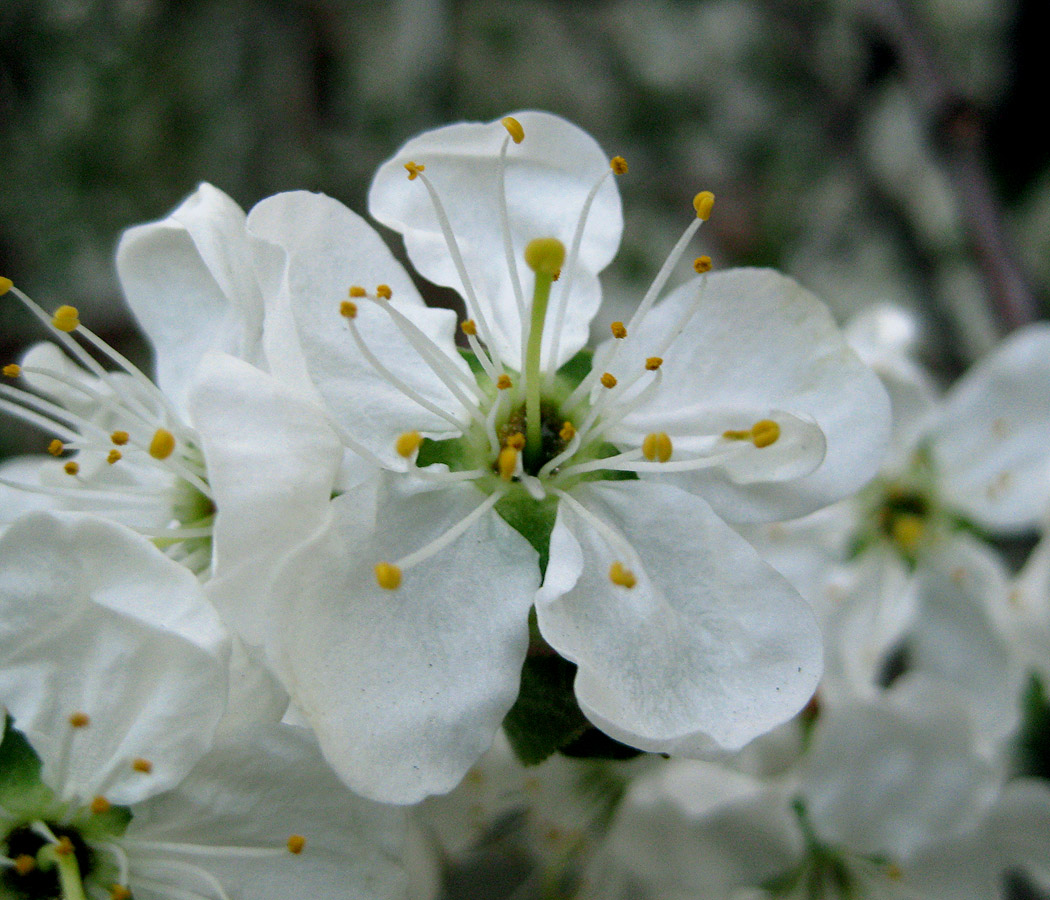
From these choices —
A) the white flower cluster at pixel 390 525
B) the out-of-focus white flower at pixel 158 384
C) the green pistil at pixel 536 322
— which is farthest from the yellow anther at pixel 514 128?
the out-of-focus white flower at pixel 158 384

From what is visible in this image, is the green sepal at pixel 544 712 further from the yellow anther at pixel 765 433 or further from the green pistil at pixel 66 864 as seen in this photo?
the green pistil at pixel 66 864

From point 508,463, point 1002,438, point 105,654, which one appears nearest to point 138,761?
point 105,654

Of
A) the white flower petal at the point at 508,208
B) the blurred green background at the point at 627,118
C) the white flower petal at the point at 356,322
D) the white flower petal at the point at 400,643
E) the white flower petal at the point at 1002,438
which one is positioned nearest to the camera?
the white flower petal at the point at 400,643

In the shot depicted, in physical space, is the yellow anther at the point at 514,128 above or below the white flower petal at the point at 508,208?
above

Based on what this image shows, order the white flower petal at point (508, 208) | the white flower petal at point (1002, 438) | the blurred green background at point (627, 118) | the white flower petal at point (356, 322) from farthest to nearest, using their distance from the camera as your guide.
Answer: the blurred green background at point (627, 118) → the white flower petal at point (1002, 438) → the white flower petal at point (508, 208) → the white flower petal at point (356, 322)

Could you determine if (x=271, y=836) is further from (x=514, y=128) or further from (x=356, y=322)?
A: (x=514, y=128)

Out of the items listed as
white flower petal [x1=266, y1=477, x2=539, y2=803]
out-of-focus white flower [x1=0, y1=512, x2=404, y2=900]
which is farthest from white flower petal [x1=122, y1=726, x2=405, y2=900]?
white flower petal [x1=266, y1=477, x2=539, y2=803]

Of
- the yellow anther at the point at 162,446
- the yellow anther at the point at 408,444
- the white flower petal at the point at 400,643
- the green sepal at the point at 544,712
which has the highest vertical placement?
the yellow anther at the point at 408,444
